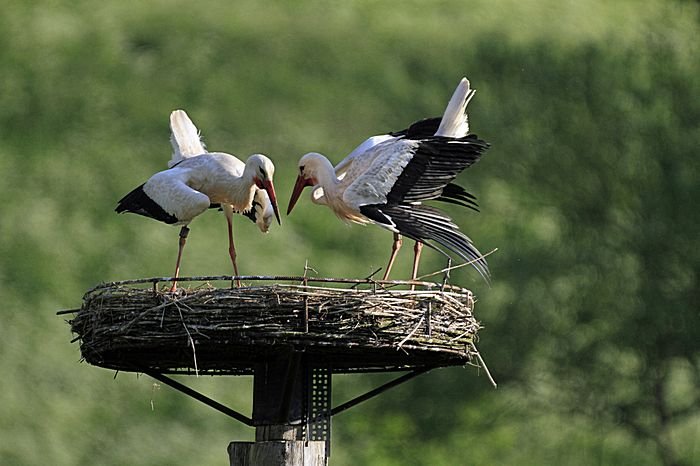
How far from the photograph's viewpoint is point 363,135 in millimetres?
11000

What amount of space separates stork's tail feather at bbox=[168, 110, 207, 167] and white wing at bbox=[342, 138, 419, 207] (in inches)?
52.1

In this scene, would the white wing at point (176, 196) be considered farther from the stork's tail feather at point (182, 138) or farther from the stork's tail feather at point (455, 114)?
the stork's tail feather at point (455, 114)

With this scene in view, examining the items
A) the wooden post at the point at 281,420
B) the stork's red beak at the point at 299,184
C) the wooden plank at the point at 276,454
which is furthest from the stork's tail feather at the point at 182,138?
the wooden plank at the point at 276,454

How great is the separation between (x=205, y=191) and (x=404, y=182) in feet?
3.46

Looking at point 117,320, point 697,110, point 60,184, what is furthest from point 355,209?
point 697,110

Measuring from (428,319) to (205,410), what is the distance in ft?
17.3

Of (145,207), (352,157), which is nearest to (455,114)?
(352,157)

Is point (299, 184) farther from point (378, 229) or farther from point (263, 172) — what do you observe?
point (378, 229)

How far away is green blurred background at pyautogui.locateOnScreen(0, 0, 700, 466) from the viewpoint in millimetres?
9766

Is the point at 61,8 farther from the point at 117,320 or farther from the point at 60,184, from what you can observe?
the point at 117,320

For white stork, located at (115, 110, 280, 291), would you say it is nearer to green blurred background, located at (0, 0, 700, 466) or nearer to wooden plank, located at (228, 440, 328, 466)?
wooden plank, located at (228, 440, 328, 466)

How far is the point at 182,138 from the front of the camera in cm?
648

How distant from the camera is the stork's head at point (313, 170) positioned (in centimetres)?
547

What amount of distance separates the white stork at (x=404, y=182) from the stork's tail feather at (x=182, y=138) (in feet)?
3.41
